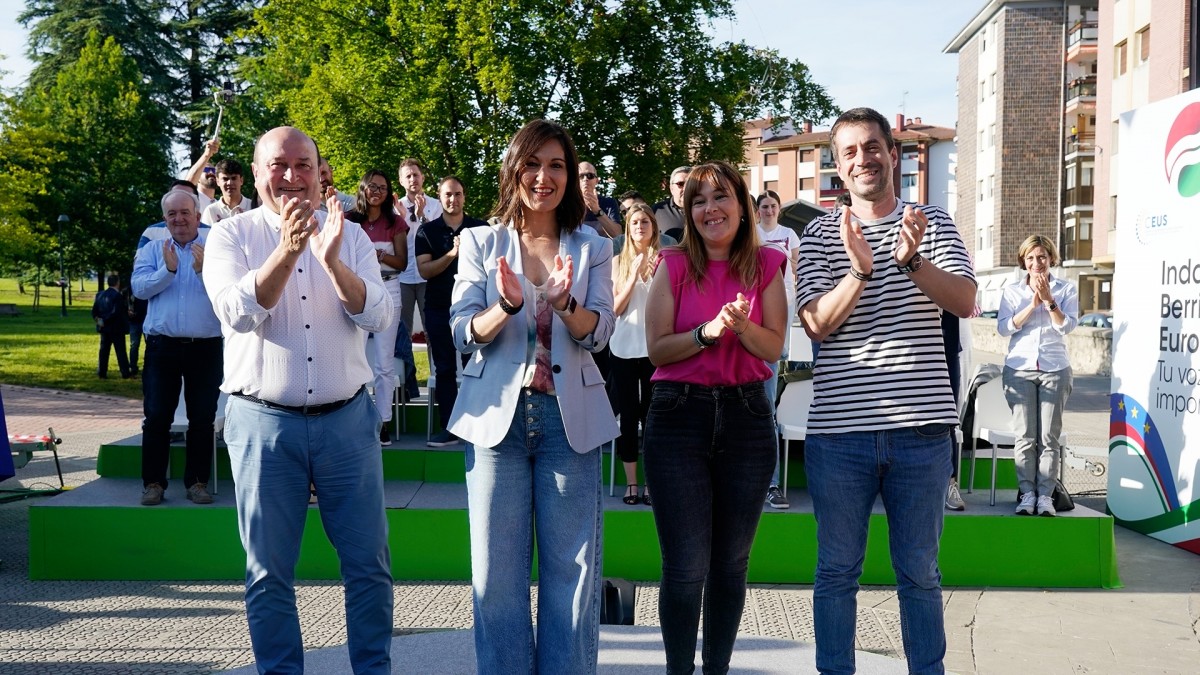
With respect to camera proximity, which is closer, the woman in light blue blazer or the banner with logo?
the woman in light blue blazer

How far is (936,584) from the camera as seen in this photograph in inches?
124

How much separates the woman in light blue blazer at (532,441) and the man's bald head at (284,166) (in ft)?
2.01

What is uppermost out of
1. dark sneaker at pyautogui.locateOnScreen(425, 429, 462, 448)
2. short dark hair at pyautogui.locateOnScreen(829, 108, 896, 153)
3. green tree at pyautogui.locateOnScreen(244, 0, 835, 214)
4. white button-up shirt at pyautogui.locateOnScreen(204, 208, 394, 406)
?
green tree at pyautogui.locateOnScreen(244, 0, 835, 214)

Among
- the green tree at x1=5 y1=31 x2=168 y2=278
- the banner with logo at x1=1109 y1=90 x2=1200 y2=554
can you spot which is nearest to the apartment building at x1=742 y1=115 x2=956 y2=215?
the green tree at x1=5 y1=31 x2=168 y2=278

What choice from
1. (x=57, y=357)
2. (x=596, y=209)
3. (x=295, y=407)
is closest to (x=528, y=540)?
(x=295, y=407)

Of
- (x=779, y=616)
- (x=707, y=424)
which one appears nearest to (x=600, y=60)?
(x=779, y=616)

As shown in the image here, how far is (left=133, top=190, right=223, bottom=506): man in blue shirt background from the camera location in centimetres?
559

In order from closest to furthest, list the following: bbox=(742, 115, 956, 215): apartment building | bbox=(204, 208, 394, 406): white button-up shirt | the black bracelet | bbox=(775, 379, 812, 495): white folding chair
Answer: the black bracelet < bbox=(204, 208, 394, 406): white button-up shirt < bbox=(775, 379, 812, 495): white folding chair < bbox=(742, 115, 956, 215): apartment building

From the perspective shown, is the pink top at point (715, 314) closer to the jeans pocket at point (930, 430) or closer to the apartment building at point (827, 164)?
the jeans pocket at point (930, 430)

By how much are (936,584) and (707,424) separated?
87cm

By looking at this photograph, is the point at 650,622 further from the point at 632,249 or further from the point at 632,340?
the point at 632,249

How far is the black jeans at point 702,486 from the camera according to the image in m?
3.28

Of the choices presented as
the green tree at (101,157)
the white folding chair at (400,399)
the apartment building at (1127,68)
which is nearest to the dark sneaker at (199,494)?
the white folding chair at (400,399)

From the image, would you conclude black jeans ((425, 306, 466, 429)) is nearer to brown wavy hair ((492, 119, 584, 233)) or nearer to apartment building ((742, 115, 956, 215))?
brown wavy hair ((492, 119, 584, 233))
